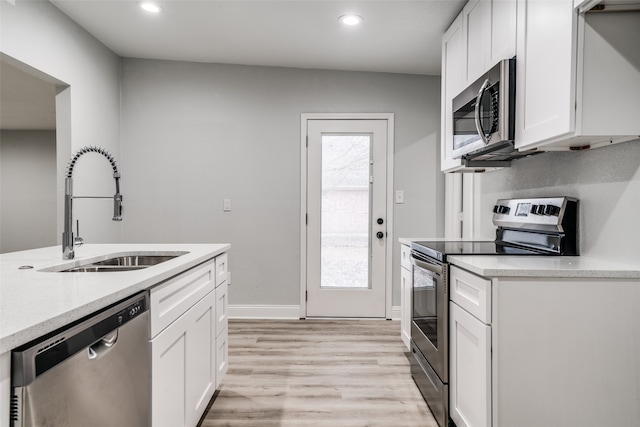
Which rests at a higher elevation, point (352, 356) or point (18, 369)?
point (18, 369)

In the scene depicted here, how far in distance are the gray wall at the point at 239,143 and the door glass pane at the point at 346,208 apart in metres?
0.29

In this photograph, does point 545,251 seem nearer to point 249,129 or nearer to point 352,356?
point 352,356

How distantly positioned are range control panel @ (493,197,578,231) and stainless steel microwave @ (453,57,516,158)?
1.08 ft

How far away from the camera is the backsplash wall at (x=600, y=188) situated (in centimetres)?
151

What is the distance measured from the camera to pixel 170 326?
4.80ft

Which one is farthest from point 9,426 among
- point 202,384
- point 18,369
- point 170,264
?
point 202,384

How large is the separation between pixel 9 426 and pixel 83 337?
227 mm

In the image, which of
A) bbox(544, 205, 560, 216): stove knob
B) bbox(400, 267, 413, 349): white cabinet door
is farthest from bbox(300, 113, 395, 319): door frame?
bbox(544, 205, 560, 216): stove knob

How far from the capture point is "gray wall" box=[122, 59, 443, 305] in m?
3.70

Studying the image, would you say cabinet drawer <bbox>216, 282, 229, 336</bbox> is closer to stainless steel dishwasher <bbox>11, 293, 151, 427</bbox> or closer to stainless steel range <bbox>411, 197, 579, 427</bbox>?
stainless steel dishwasher <bbox>11, 293, 151, 427</bbox>

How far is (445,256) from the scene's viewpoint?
1.83m

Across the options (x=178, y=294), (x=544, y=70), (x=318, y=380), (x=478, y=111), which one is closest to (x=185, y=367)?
(x=178, y=294)

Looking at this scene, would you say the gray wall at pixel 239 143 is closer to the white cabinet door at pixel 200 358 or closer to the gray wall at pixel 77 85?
the gray wall at pixel 77 85

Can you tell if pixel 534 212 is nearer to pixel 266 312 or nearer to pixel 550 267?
pixel 550 267
